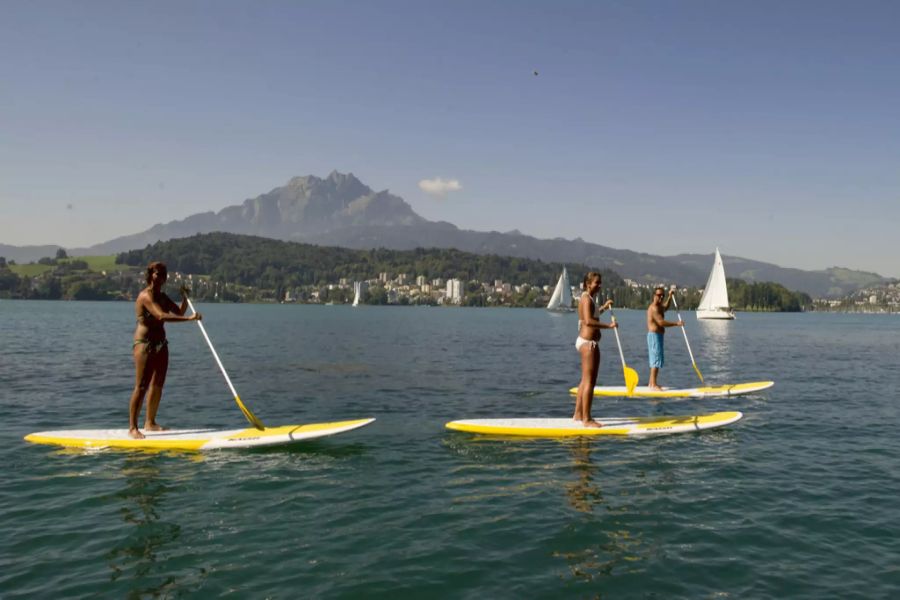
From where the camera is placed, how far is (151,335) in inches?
552

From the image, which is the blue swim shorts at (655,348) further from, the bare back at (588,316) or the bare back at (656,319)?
the bare back at (588,316)

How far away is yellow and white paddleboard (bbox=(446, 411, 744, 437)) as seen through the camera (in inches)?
638

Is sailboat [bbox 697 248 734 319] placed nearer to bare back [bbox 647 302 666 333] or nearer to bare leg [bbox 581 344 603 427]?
bare back [bbox 647 302 666 333]

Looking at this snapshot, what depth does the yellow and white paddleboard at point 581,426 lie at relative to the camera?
53.2 feet

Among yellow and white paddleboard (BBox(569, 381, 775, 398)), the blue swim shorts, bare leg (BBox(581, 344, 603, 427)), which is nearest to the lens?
bare leg (BBox(581, 344, 603, 427))

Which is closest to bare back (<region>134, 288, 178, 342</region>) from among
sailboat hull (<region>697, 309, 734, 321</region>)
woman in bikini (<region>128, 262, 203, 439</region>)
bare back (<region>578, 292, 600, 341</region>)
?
woman in bikini (<region>128, 262, 203, 439</region>)

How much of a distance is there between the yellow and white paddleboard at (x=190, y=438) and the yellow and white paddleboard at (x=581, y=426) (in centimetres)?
372

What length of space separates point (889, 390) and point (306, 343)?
44.4 meters

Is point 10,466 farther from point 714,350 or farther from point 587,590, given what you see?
point 714,350

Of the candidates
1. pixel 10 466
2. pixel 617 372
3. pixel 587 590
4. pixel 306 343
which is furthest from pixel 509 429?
pixel 306 343

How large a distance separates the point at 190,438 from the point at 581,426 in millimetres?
9939

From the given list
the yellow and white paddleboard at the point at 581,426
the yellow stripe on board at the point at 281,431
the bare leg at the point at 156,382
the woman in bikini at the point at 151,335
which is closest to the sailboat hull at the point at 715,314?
the yellow and white paddleboard at the point at 581,426

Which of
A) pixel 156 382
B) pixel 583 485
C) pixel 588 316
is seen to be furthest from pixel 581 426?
pixel 156 382

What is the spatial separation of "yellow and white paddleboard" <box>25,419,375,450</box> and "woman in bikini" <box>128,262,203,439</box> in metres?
0.40
